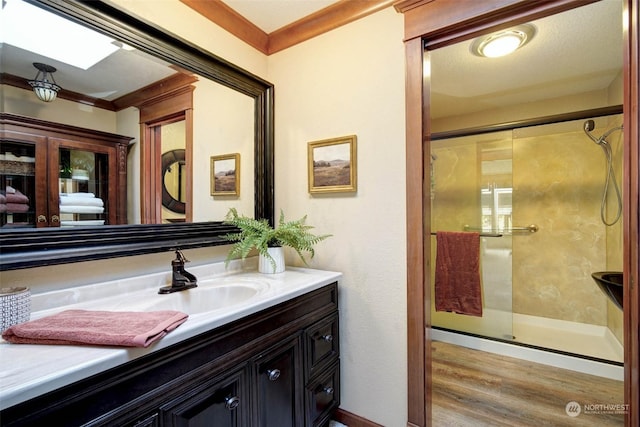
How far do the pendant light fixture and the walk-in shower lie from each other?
258cm

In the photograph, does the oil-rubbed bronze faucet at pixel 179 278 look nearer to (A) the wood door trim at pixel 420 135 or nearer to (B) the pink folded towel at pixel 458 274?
(A) the wood door trim at pixel 420 135

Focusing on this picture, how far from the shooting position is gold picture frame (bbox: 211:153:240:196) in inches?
60.3

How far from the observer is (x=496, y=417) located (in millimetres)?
1552

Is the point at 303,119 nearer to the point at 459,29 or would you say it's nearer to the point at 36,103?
the point at 459,29

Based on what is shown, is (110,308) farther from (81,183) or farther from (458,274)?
(458,274)

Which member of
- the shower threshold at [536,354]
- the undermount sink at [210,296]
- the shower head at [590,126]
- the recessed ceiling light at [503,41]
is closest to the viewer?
the undermount sink at [210,296]

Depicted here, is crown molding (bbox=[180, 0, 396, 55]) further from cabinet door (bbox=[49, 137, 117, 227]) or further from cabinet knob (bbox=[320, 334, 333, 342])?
cabinet knob (bbox=[320, 334, 333, 342])

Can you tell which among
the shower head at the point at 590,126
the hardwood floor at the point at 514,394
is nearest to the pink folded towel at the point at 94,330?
the hardwood floor at the point at 514,394

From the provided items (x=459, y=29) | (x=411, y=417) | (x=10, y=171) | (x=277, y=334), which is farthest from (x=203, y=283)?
(x=459, y=29)

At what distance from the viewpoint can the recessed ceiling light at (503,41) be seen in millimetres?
1605

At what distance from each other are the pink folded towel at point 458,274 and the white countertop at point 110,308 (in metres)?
1.29

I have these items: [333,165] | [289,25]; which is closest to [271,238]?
[333,165]

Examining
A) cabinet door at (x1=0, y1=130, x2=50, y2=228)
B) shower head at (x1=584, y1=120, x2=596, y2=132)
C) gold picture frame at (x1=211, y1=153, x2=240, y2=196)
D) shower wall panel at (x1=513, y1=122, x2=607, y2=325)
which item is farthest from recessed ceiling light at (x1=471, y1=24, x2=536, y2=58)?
cabinet door at (x1=0, y1=130, x2=50, y2=228)

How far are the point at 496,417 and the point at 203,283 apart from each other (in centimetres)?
175
